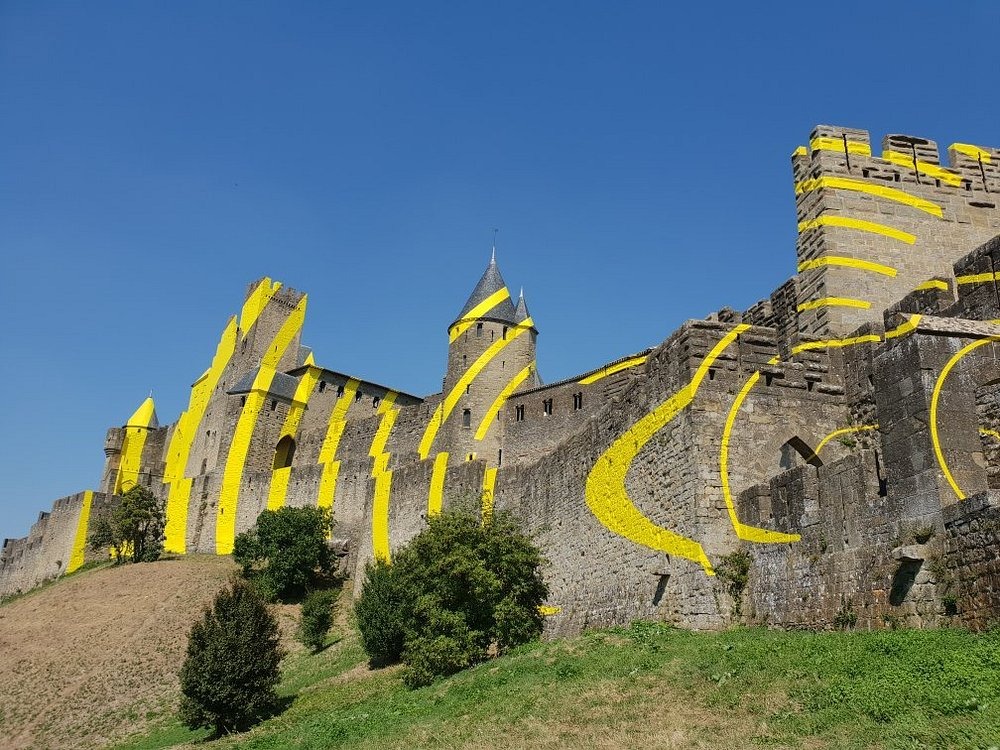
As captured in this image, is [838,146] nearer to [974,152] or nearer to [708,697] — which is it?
[974,152]

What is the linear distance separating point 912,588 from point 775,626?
2.53m

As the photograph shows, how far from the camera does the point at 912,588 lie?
898cm

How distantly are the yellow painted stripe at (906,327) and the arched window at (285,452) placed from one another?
48.6 m

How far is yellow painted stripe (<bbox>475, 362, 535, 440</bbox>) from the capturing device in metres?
46.4

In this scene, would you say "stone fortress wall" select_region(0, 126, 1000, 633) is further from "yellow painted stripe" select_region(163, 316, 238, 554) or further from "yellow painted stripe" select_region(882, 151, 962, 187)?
"yellow painted stripe" select_region(163, 316, 238, 554)

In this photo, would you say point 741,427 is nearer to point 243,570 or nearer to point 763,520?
point 763,520

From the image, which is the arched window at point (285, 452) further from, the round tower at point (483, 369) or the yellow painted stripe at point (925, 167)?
the yellow painted stripe at point (925, 167)

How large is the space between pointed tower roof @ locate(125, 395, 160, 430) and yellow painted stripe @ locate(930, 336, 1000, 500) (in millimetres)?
67179

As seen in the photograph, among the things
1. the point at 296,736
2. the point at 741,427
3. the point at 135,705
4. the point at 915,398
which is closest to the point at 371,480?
the point at 135,705

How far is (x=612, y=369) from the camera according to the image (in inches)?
1711

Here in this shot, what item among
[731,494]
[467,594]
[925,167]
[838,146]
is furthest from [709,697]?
[925,167]

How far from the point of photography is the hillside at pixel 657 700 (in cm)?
716

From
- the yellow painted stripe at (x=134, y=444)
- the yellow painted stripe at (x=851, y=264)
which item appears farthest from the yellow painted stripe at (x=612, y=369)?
the yellow painted stripe at (x=134, y=444)

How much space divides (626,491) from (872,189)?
655 centimetres
